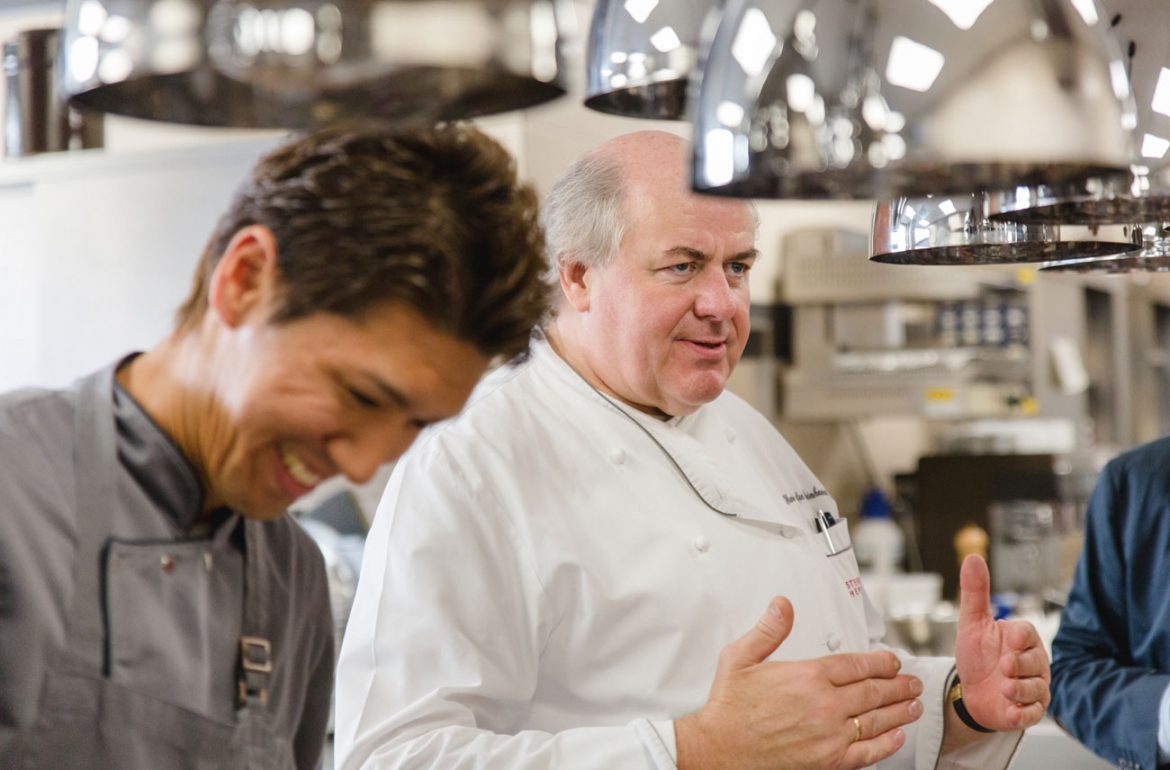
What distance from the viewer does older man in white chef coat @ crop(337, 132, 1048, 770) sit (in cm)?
145

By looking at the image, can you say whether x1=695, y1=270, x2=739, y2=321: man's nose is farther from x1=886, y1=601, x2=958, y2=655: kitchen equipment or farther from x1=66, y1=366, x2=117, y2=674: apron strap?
x1=886, y1=601, x2=958, y2=655: kitchen equipment

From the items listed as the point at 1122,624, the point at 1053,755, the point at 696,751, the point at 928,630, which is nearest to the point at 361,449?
the point at 696,751

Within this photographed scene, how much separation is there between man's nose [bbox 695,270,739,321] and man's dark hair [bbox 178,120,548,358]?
0.67 m

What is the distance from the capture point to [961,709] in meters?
1.79

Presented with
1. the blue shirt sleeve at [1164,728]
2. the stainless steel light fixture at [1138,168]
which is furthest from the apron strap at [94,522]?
the blue shirt sleeve at [1164,728]

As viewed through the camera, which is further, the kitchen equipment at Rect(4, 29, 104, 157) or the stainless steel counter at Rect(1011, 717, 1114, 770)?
the stainless steel counter at Rect(1011, 717, 1114, 770)

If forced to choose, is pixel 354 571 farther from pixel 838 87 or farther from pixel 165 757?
pixel 838 87

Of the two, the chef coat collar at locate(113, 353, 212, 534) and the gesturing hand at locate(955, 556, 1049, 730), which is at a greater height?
the chef coat collar at locate(113, 353, 212, 534)

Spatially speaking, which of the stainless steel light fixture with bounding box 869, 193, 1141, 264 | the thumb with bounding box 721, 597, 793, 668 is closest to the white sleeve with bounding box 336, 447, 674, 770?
the thumb with bounding box 721, 597, 793, 668

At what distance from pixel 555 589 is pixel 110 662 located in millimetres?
614

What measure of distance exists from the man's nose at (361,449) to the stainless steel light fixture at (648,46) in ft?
0.96

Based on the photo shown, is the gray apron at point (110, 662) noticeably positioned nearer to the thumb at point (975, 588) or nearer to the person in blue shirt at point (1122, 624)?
the thumb at point (975, 588)

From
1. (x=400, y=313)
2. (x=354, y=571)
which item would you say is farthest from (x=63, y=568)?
(x=354, y=571)

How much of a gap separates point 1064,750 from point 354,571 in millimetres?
1335
